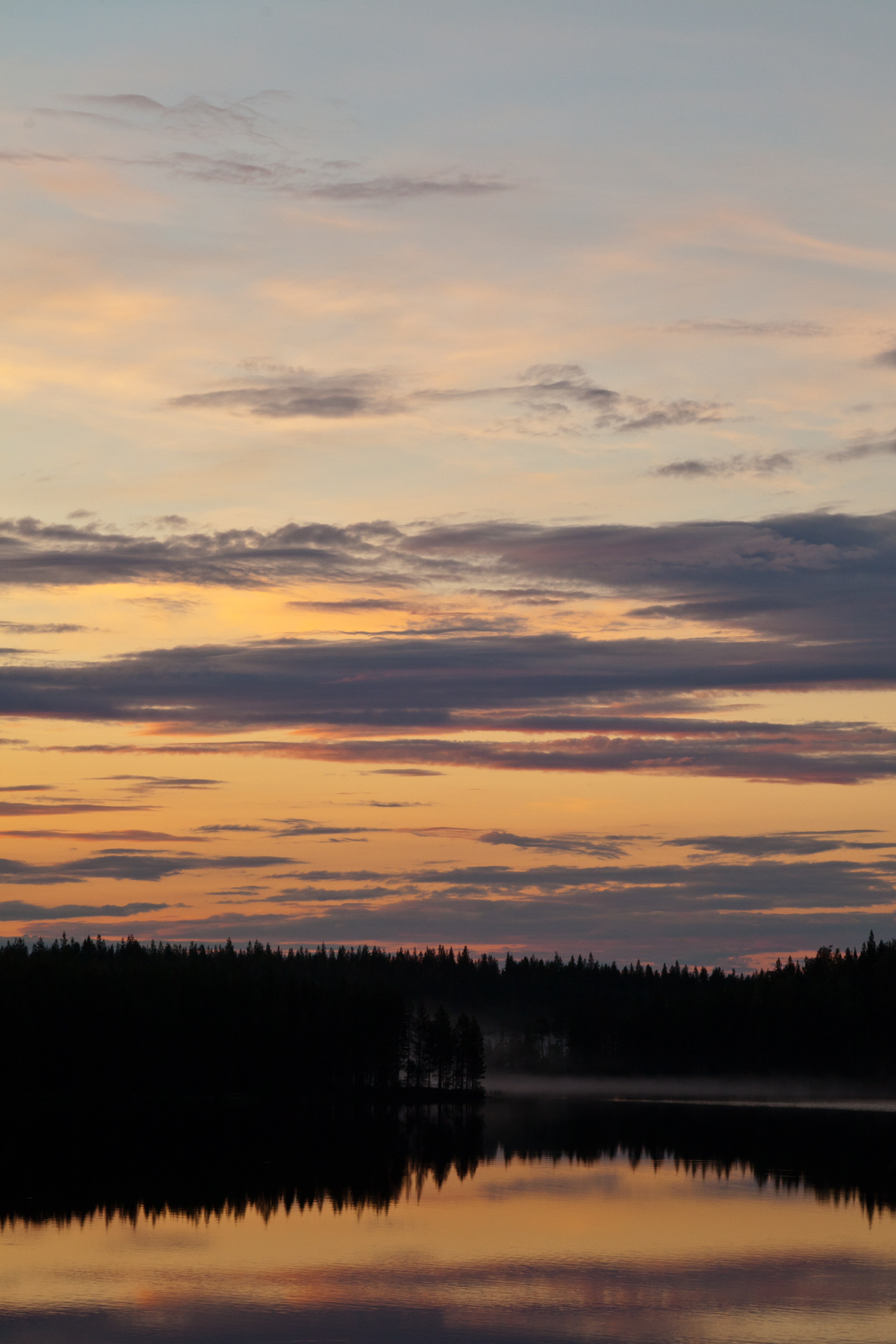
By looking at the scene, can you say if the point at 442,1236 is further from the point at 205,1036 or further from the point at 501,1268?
the point at 205,1036

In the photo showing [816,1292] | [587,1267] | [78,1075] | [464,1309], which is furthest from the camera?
[78,1075]

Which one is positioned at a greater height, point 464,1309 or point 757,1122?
point 464,1309

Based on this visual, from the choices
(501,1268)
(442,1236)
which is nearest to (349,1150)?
(442,1236)

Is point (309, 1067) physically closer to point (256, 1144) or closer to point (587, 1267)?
point (256, 1144)

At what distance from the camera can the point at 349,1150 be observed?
133 metres

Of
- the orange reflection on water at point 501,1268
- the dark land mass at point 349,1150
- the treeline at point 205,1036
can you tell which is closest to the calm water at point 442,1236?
the orange reflection on water at point 501,1268

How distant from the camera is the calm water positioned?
62156 mm

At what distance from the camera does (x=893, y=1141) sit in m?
145

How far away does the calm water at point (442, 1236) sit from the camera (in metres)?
62.2

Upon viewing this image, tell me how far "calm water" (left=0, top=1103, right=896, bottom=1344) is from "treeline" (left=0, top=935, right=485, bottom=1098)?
20.4 metres

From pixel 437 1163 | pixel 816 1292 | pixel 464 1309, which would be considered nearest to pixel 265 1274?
pixel 464 1309

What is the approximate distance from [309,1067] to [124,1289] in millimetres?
119210

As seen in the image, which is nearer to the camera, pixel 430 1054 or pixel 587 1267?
pixel 587 1267

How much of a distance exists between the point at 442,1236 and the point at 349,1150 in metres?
47.8
